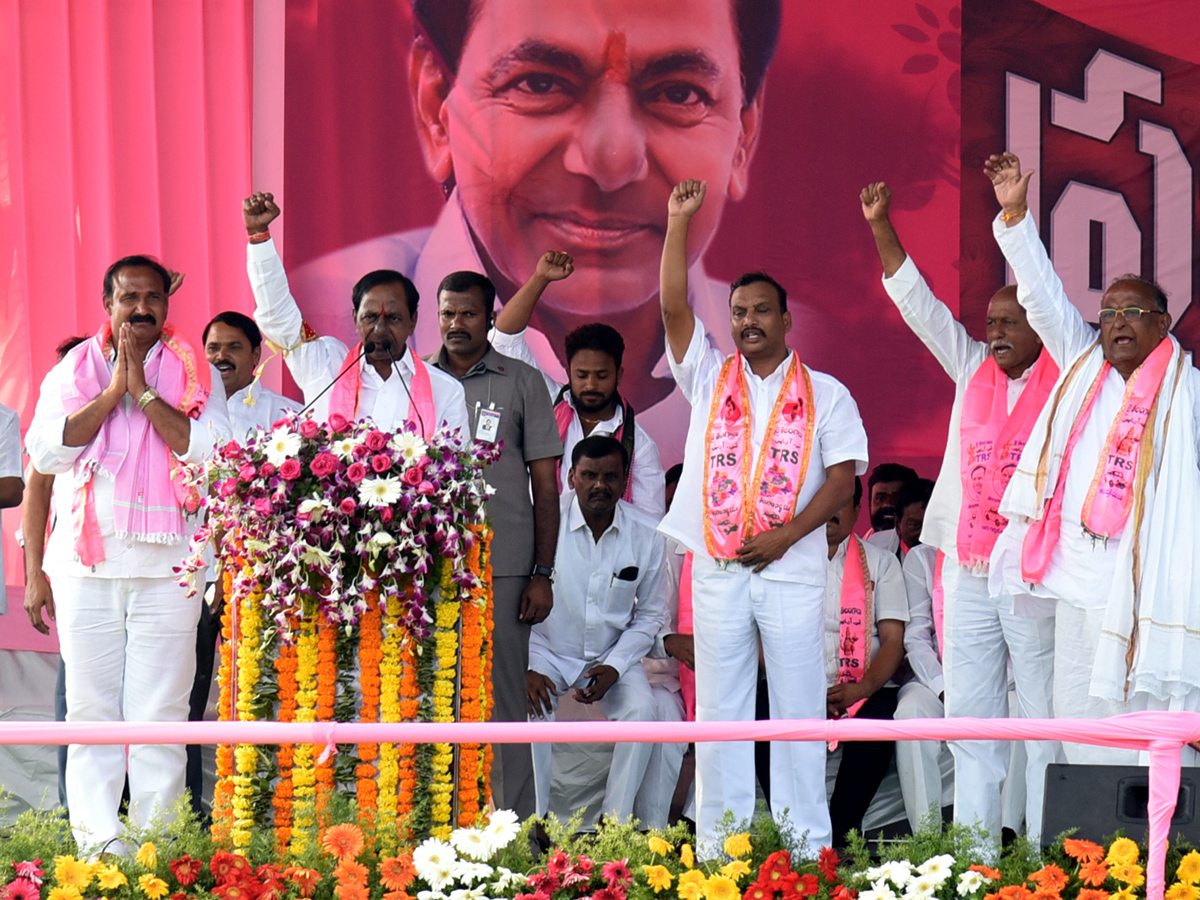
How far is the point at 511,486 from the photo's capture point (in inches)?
191

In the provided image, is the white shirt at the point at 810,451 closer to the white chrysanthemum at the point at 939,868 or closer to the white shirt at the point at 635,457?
the white shirt at the point at 635,457

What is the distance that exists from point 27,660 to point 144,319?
2853 mm

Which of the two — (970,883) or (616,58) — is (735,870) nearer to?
(970,883)

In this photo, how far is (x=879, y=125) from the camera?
723 cm

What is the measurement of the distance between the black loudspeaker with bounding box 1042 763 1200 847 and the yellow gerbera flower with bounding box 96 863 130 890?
6.99 feet

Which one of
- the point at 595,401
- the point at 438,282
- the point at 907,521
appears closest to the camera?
the point at 595,401

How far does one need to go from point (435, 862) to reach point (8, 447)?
275 centimetres

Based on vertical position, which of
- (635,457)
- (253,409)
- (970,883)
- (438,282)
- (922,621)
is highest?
(438,282)

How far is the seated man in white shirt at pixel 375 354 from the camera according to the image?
451 centimetres

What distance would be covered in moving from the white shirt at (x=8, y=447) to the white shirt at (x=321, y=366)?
1097 millimetres

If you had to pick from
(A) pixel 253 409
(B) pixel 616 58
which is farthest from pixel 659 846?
(B) pixel 616 58

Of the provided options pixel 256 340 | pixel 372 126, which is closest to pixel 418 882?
pixel 256 340

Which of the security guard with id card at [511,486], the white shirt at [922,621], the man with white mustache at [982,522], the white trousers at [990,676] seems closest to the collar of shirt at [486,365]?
the security guard with id card at [511,486]

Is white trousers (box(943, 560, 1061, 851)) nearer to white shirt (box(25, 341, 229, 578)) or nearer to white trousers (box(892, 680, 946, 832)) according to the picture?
white trousers (box(892, 680, 946, 832))
